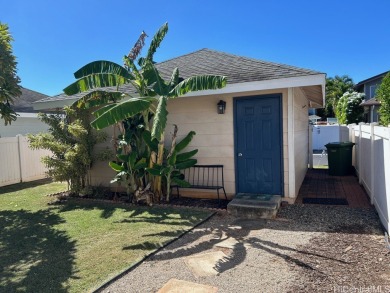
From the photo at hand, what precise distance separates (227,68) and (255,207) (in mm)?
3658

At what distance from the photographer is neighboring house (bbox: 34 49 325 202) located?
20.2 feet

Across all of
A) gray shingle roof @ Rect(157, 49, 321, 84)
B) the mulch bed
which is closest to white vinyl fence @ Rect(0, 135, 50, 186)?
the mulch bed

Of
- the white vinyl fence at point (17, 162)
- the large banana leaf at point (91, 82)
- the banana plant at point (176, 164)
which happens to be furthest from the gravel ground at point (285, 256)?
the white vinyl fence at point (17, 162)

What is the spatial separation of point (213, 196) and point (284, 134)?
2386 millimetres

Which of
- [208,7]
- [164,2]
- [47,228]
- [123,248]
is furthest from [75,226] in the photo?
[208,7]

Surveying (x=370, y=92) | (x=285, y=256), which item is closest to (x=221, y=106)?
(x=285, y=256)

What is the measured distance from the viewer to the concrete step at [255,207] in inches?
219

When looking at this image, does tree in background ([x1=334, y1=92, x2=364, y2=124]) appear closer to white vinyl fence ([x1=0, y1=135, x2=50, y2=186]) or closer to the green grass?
the green grass

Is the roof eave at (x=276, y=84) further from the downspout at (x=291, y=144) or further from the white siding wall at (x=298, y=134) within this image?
the white siding wall at (x=298, y=134)

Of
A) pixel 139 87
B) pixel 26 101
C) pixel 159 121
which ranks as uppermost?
pixel 26 101

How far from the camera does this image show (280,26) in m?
14.6

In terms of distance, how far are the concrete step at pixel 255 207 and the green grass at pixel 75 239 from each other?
651 millimetres

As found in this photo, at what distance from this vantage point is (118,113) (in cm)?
541

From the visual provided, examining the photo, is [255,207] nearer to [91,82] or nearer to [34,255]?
[34,255]
